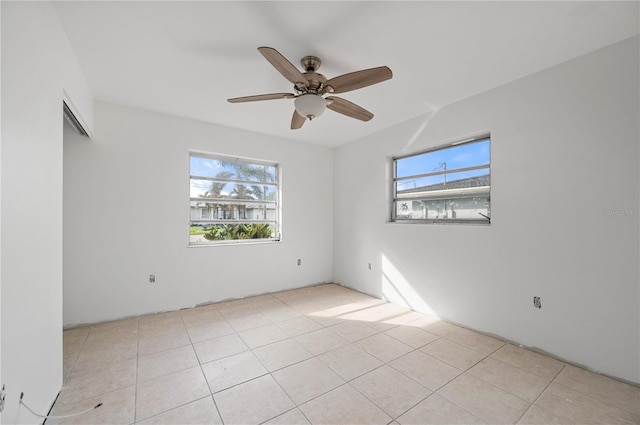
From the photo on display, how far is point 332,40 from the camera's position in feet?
6.55

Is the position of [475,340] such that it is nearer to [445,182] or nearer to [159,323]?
[445,182]

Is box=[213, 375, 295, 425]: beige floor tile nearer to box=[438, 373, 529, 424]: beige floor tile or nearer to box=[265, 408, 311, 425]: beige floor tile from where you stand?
box=[265, 408, 311, 425]: beige floor tile

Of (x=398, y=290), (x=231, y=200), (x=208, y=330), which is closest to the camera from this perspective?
(x=208, y=330)

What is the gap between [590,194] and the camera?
216 centimetres

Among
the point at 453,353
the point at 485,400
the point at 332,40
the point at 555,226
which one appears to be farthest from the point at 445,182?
the point at 485,400

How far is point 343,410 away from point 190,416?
3.15 feet

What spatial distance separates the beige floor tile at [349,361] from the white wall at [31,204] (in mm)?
1852

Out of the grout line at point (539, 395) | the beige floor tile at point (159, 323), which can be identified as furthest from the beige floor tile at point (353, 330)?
the beige floor tile at point (159, 323)

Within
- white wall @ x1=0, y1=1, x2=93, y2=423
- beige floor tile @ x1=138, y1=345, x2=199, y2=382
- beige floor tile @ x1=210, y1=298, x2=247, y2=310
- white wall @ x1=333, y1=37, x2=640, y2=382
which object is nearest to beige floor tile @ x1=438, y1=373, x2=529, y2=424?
white wall @ x1=333, y1=37, x2=640, y2=382

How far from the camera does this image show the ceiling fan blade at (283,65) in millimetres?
1618

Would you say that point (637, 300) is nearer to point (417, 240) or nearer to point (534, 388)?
point (534, 388)

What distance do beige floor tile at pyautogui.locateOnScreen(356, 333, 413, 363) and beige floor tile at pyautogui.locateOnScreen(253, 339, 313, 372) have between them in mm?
573

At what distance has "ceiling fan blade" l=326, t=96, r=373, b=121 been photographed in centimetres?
235

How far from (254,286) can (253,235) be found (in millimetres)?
797
